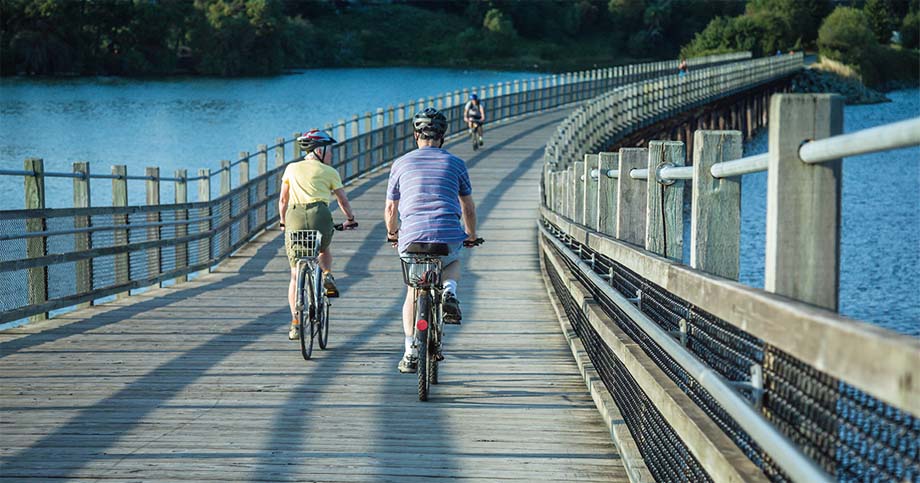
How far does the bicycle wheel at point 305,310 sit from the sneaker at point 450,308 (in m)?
1.59

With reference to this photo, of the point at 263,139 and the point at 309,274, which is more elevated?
the point at 309,274

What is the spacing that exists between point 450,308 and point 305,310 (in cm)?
182

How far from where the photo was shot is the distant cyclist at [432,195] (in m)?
7.65

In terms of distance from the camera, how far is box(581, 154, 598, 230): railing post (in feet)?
33.3

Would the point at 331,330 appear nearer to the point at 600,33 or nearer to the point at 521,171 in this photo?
the point at 521,171

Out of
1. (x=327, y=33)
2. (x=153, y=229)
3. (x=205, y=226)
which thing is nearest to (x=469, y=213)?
(x=153, y=229)

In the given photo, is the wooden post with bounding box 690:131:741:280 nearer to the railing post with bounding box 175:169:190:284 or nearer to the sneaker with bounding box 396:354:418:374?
the sneaker with bounding box 396:354:418:374

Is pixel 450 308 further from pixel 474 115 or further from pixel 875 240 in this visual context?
pixel 875 240

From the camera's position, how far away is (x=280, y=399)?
7652mm

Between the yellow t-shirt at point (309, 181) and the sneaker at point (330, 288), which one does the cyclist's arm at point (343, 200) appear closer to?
the yellow t-shirt at point (309, 181)

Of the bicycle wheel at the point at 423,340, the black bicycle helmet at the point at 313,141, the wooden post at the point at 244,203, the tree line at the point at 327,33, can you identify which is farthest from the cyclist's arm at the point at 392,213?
the tree line at the point at 327,33

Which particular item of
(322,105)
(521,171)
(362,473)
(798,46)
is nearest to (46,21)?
(322,105)

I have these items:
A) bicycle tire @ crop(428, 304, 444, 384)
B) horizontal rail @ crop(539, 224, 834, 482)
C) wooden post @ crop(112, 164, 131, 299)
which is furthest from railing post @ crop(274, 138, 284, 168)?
horizontal rail @ crop(539, 224, 834, 482)

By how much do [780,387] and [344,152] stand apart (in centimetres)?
2589
